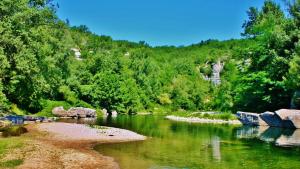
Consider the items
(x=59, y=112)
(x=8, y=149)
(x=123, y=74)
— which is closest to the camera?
(x=8, y=149)

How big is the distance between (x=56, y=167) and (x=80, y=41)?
563ft

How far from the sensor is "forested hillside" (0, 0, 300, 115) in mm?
50500

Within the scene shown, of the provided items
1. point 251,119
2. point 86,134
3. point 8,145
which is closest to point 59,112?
point 86,134

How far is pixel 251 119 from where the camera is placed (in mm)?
76125

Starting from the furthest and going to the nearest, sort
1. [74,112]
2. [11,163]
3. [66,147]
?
[74,112] < [66,147] < [11,163]

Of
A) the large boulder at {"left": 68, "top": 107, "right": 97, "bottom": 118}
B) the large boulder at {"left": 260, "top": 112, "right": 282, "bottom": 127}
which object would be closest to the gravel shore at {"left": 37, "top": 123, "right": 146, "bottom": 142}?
the large boulder at {"left": 260, "top": 112, "right": 282, "bottom": 127}

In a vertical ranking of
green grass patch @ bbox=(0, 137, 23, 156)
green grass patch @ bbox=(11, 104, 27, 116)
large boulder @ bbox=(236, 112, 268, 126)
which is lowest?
green grass patch @ bbox=(0, 137, 23, 156)

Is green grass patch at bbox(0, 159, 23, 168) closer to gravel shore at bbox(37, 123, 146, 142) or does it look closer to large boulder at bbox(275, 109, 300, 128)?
gravel shore at bbox(37, 123, 146, 142)

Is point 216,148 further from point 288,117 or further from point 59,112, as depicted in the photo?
point 59,112

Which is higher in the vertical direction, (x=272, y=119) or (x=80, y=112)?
(x=80, y=112)

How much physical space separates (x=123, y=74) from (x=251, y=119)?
55.4 metres

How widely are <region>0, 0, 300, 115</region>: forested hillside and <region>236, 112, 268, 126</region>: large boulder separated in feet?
17.9

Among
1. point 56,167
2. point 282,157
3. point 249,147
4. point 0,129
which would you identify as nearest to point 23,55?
point 0,129

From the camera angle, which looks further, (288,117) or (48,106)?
(48,106)
